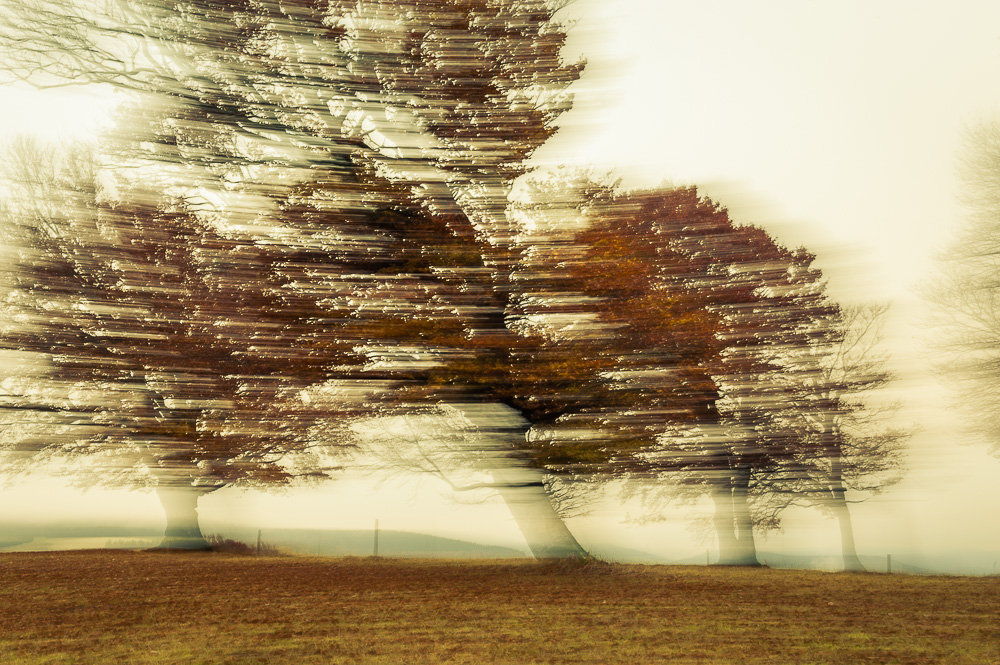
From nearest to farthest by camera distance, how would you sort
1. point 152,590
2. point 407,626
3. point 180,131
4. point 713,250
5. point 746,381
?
point 407,626 → point 180,131 → point 152,590 → point 746,381 → point 713,250

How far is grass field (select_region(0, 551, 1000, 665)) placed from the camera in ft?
13.0

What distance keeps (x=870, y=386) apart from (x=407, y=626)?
5274 mm

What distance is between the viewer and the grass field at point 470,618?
13.0ft

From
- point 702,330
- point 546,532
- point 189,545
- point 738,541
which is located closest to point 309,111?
point 702,330

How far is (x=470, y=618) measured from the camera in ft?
16.4

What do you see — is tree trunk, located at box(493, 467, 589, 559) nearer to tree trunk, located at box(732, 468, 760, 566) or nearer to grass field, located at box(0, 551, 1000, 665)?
grass field, located at box(0, 551, 1000, 665)

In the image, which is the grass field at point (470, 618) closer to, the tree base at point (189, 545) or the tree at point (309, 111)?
the tree at point (309, 111)

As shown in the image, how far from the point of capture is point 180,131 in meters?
4.96

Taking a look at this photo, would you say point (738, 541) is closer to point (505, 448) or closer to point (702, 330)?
point (702, 330)

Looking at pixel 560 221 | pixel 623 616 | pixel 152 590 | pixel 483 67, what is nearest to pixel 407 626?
pixel 623 616

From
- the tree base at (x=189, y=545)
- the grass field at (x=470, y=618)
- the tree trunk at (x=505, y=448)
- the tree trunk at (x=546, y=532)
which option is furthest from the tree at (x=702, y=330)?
the tree base at (x=189, y=545)

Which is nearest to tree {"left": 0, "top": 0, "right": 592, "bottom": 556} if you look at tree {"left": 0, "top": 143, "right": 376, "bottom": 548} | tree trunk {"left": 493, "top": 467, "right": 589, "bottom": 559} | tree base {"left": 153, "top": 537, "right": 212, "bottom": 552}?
tree {"left": 0, "top": 143, "right": 376, "bottom": 548}

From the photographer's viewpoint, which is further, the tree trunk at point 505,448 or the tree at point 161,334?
the tree trunk at point 505,448

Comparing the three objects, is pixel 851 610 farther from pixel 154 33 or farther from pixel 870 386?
pixel 154 33
